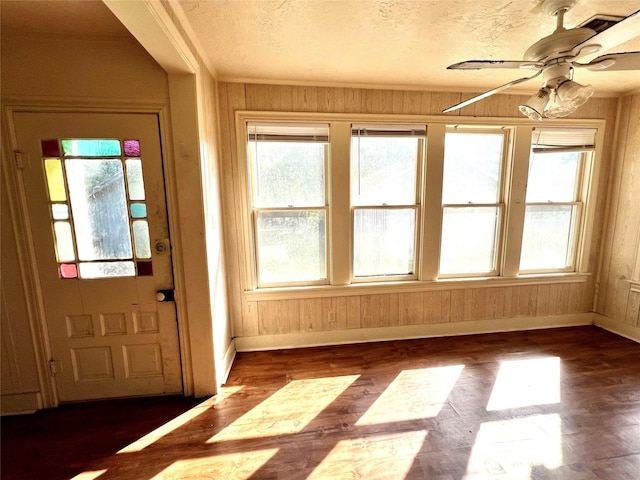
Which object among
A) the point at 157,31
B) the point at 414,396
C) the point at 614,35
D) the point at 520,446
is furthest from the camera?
the point at 414,396

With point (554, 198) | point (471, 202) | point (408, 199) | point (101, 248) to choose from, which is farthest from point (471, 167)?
point (101, 248)

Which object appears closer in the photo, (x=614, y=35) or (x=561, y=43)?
(x=614, y=35)

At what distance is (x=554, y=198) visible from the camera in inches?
120

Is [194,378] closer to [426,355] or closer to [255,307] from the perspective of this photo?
[255,307]

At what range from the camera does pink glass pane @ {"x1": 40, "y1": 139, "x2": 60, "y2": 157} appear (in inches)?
72.2

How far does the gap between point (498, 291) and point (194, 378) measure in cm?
304

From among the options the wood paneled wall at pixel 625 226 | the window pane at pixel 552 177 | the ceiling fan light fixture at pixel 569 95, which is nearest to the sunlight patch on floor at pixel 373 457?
the ceiling fan light fixture at pixel 569 95

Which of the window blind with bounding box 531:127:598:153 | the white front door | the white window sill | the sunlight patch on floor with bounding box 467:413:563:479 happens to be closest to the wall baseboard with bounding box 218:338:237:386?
the white front door

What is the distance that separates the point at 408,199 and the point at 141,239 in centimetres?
233

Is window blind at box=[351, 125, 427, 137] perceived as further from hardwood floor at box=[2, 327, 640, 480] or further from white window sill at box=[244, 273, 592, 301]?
hardwood floor at box=[2, 327, 640, 480]

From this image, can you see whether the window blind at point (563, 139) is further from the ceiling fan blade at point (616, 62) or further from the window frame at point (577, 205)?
the ceiling fan blade at point (616, 62)

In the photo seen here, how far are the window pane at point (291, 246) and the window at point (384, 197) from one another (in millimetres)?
358

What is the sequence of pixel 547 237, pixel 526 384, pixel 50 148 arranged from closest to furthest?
pixel 50 148
pixel 526 384
pixel 547 237

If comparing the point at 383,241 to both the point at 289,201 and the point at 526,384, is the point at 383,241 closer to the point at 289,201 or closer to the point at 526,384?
the point at 289,201
